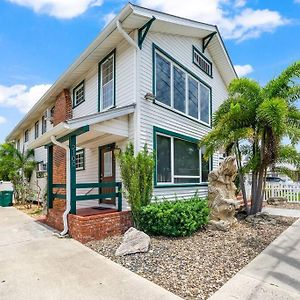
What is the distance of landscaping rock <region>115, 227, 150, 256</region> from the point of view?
233 inches

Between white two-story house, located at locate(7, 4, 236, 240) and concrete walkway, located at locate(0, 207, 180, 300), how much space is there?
5.04ft

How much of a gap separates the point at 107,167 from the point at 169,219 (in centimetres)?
363

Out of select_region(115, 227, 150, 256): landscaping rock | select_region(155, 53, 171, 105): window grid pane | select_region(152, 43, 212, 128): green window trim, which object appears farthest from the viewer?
select_region(155, 53, 171, 105): window grid pane

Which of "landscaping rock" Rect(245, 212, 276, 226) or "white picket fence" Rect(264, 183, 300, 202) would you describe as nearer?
"landscaping rock" Rect(245, 212, 276, 226)

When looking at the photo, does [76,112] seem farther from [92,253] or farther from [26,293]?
[26,293]

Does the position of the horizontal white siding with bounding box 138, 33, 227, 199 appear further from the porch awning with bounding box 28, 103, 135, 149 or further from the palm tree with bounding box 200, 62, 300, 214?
the palm tree with bounding box 200, 62, 300, 214

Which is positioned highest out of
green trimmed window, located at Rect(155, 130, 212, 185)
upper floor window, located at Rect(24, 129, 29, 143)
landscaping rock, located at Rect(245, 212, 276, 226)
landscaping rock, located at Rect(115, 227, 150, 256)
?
upper floor window, located at Rect(24, 129, 29, 143)

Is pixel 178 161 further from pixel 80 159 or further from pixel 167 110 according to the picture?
pixel 80 159

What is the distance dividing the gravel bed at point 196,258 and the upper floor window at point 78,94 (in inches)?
270

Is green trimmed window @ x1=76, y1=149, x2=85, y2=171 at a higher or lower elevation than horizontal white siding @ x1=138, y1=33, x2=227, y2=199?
lower

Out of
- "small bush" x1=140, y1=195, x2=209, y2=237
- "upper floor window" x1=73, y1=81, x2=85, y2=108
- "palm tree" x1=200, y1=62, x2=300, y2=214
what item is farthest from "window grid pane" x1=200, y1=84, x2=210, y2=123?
"small bush" x1=140, y1=195, x2=209, y2=237

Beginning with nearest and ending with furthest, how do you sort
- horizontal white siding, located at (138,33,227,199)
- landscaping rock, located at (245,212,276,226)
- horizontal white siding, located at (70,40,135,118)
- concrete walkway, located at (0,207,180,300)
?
concrete walkway, located at (0,207,180,300) → horizontal white siding, located at (70,40,135,118) → horizontal white siding, located at (138,33,227,199) → landscaping rock, located at (245,212,276,226)

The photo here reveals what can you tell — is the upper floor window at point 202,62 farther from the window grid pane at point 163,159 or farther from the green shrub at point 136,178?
the green shrub at point 136,178

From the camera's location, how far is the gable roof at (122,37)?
8.16 metres
